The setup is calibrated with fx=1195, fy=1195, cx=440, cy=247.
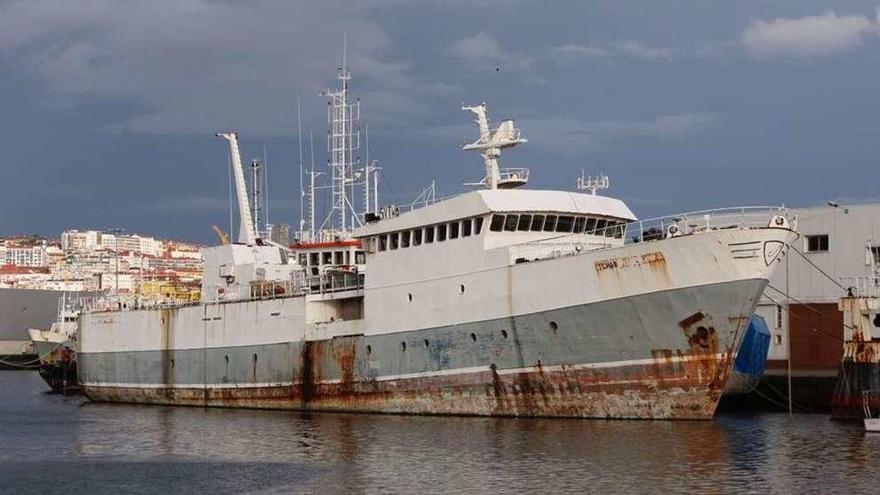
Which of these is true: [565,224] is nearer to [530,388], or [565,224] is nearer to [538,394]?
[530,388]

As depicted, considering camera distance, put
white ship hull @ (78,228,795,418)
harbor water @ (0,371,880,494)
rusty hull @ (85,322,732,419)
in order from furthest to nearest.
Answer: rusty hull @ (85,322,732,419)
white ship hull @ (78,228,795,418)
harbor water @ (0,371,880,494)

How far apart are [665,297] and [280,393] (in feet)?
52.0

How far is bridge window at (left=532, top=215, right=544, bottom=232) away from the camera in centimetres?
3617

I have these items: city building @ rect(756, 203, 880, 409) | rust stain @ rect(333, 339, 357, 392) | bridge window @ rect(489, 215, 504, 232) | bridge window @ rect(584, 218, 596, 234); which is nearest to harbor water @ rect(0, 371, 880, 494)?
rust stain @ rect(333, 339, 357, 392)

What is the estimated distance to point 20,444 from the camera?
113 feet

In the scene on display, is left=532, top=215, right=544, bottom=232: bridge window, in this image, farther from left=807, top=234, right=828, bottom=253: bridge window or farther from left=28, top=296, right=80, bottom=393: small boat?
left=28, top=296, right=80, bottom=393: small boat

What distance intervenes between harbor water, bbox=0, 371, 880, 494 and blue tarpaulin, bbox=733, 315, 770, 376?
90.2 inches

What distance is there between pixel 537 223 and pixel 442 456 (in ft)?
32.9

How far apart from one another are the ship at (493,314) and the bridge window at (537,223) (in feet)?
0.10

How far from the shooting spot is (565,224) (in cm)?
3678

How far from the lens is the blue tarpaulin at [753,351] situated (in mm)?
40656

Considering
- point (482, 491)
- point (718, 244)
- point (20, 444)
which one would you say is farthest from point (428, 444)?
point (20, 444)

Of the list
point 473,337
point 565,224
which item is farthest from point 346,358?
point 565,224

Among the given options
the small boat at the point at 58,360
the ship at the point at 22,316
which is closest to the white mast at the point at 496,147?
the small boat at the point at 58,360
